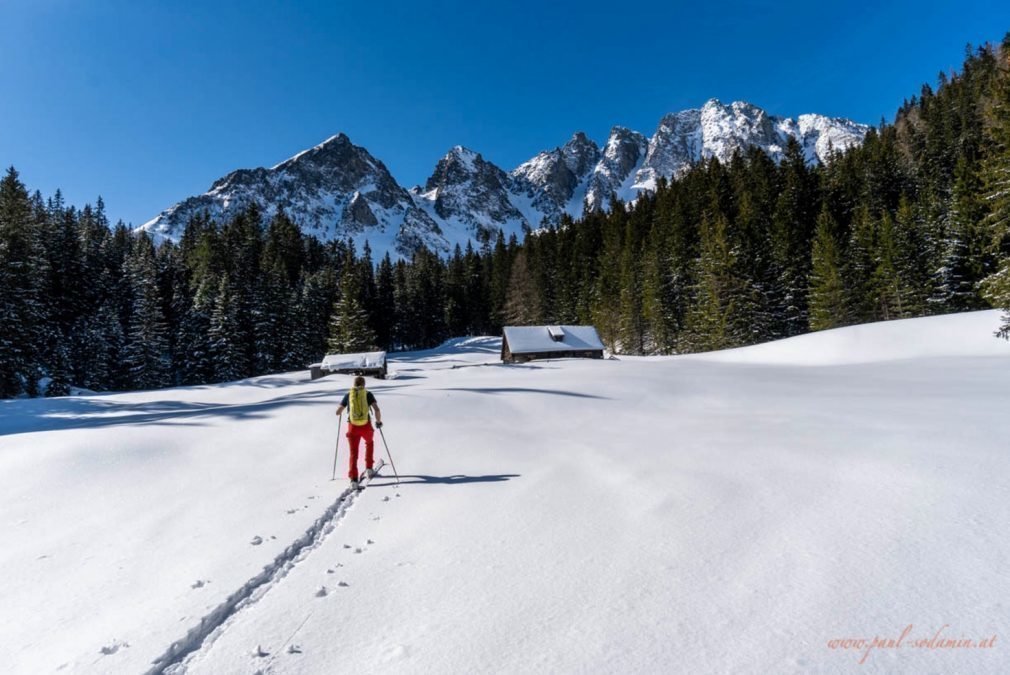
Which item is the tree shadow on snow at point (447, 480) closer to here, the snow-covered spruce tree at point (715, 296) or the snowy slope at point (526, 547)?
the snowy slope at point (526, 547)

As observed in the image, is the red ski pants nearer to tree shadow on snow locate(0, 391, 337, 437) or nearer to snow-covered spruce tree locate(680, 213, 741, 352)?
tree shadow on snow locate(0, 391, 337, 437)

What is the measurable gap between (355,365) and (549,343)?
19898mm

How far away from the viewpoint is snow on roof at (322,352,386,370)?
4378 cm

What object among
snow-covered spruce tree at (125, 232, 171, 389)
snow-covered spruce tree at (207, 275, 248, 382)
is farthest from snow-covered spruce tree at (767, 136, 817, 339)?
snow-covered spruce tree at (125, 232, 171, 389)

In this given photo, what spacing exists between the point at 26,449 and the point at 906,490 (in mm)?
15744

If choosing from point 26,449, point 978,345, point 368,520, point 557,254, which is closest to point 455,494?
point 368,520

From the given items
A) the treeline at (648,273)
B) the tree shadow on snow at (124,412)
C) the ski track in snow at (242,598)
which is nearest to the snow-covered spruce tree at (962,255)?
Answer: the treeline at (648,273)

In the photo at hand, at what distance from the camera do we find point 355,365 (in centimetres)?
4428

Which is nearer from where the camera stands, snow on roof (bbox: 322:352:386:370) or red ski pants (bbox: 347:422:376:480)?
red ski pants (bbox: 347:422:376:480)

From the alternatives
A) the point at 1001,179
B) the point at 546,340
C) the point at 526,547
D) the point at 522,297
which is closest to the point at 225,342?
the point at 546,340

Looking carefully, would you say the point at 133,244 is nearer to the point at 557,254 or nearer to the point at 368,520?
the point at 557,254

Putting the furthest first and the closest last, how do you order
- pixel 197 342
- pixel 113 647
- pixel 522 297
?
1. pixel 522 297
2. pixel 197 342
3. pixel 113 647

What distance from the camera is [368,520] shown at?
22.9 ft

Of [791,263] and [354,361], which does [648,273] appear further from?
[354,361]
